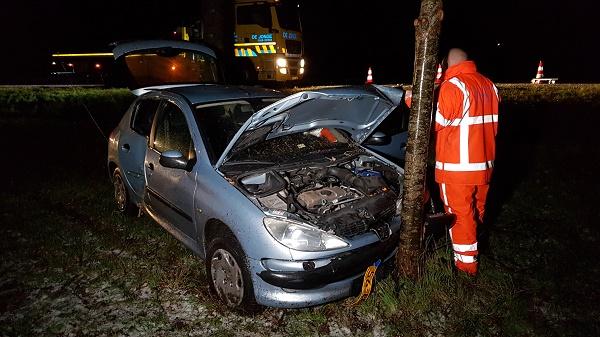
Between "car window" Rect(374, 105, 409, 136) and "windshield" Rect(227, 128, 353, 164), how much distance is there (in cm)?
189

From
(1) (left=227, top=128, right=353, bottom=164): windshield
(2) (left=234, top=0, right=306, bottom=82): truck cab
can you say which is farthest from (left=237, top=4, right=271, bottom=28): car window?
(1) (left=227, top=128, right=353, bottom=164): windshield

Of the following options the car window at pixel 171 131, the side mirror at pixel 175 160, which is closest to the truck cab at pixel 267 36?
the car window at pixel 171 131

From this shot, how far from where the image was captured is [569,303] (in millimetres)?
3223

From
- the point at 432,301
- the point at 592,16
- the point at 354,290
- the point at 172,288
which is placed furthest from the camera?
the point at 592,16

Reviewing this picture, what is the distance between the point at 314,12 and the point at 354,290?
22948 mm

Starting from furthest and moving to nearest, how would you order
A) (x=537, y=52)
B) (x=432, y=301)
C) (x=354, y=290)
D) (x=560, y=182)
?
(x=537, y=52) < (x=560, y=182) < (x=432, y=301) < (x=354, y=290)

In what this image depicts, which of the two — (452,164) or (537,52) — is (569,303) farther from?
(537,52)

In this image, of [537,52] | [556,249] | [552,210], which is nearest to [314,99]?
→ [556,249]

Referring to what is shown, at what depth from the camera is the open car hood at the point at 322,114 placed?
3.03m

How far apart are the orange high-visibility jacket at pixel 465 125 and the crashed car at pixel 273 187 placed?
42cm

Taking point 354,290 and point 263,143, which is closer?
point 354,290

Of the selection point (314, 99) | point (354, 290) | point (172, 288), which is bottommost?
point (172, 288)

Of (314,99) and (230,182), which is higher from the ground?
(314,99)

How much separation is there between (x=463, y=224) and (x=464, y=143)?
644 mm
